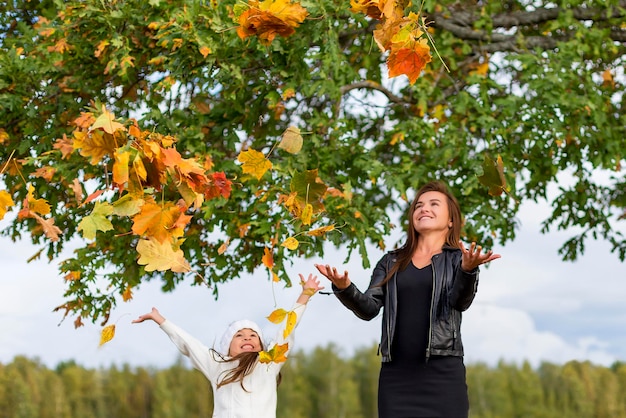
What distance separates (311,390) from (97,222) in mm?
23732

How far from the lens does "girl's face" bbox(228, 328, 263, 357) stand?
5605 mm

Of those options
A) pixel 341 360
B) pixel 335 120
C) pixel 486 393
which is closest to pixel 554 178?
pixel 335 120

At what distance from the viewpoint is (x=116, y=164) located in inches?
132

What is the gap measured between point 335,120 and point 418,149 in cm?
114

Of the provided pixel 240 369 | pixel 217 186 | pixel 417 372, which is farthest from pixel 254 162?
pixel 240 369

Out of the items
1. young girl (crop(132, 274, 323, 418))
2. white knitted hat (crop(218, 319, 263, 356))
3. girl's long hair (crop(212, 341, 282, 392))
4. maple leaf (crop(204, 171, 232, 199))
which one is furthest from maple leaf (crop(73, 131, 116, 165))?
white knitted hat (crop(218, 319, 263, 356))

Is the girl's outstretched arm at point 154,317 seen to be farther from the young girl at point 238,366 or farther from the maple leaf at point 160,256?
the maple leaf at point 160,256

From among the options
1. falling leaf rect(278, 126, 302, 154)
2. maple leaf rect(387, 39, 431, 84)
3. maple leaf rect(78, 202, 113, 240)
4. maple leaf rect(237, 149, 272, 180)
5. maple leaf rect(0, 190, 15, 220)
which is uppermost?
maple leaf rect(387, 39, 431, 84)

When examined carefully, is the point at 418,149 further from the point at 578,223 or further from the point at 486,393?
the point at 486,393

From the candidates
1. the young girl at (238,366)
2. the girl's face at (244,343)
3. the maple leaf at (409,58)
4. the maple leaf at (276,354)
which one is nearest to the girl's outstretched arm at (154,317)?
the young girl at (238,366)

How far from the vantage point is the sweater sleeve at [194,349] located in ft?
18.4

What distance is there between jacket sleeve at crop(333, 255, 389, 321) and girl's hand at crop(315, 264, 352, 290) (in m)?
0.04

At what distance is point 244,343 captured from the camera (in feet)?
18.4

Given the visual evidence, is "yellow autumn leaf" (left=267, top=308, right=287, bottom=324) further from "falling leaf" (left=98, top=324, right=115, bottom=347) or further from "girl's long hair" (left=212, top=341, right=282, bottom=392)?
"girl's long hair" (left=212, top=341, right=282, bottom=392)
